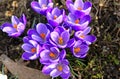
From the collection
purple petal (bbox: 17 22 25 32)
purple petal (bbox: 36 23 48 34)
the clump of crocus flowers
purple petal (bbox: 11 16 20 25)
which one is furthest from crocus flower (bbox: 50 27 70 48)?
purple petal (bbox: 11 16 20 25)

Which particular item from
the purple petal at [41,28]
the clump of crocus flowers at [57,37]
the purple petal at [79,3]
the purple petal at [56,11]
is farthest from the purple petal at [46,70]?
the purple petal at [79,3]

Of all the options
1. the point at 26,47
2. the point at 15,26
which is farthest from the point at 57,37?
the point at 15,26

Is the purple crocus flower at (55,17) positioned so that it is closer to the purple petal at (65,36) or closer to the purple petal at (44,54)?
the purple petal at (65,36)

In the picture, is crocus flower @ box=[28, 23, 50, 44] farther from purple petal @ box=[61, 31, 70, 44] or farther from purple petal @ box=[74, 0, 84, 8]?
purple petal @ box=[74, 0, 84, 8]

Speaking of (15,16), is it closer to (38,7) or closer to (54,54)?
(38,7)

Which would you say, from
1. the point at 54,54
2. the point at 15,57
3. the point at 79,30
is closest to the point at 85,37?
the point at 79,30

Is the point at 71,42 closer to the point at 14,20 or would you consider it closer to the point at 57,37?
the point at 57,37

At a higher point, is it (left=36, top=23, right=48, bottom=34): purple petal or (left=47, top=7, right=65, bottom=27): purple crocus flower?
(left=47, top=7, right=65, bottom=27): purple crocus flower
